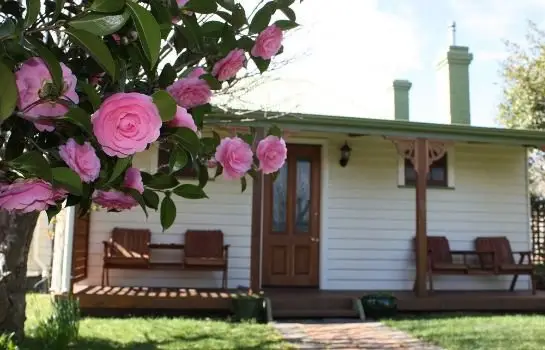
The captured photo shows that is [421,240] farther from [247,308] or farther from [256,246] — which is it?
[247,308]

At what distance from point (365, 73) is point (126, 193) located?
15079mm

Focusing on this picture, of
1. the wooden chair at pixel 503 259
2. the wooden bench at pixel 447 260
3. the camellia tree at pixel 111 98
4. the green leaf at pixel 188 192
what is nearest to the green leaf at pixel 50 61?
the camellia tree at pixel 111 98

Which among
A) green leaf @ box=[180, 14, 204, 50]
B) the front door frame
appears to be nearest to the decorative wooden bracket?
the front door frame

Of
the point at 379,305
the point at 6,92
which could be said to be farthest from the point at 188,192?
the point at 379,305

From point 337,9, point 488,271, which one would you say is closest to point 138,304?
point 337,9

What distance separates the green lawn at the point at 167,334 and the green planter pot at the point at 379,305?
1522mm

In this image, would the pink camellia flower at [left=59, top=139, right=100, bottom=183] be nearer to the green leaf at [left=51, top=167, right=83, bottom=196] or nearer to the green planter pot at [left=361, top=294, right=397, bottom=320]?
the green leaf at [left=51, top=167, right=83, bottom=196]

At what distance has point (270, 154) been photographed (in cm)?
197

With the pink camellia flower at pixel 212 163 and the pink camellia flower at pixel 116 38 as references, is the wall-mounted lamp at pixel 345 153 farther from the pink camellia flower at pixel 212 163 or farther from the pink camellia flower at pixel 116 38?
the pink camellia flower at pixel 116 38

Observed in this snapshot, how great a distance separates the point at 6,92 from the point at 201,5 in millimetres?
706

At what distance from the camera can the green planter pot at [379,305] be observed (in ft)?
25.4

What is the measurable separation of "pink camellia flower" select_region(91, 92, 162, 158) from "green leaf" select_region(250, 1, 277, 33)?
99 cm

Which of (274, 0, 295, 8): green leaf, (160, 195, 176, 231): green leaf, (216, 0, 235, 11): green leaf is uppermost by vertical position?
(274, 0, 295, 8): green leaf

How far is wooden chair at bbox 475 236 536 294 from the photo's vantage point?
905 centimetres
